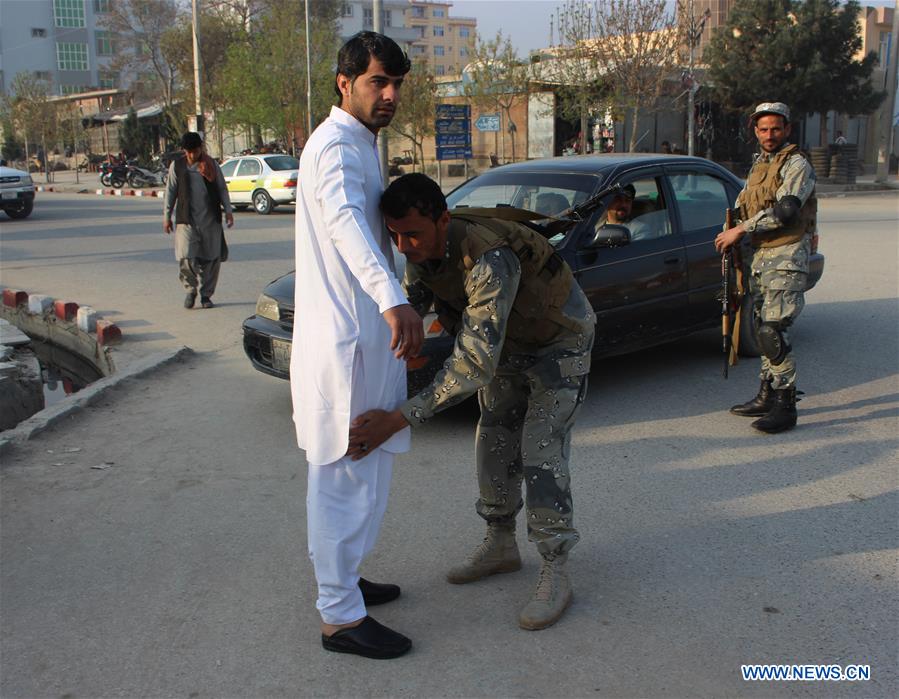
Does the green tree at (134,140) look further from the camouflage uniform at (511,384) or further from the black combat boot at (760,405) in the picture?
the camouflage uniform at (511,384)

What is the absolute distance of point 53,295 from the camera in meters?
10.3

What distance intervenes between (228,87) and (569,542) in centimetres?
3606

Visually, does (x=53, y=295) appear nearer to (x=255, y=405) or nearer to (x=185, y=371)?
(x=185, y=371)

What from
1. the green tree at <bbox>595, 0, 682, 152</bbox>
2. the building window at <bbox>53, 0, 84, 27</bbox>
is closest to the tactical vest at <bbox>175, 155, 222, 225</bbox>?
the green tree at <bbox>595, 0, 682, 152</bbox>

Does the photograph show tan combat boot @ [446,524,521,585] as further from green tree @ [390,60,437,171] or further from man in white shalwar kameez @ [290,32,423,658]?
green tree @ [390,60,437,171]

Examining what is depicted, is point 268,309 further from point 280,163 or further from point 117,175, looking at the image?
point 117,175

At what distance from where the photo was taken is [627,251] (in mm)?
6043

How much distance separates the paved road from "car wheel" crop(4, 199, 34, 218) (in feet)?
51.8

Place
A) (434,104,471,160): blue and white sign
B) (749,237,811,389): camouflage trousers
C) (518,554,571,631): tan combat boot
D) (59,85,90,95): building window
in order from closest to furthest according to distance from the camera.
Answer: (518,554,571,631): tan combat boot → (749,237,811,389): camouflage trousers → (434,104,471,160): blue and white sign → (59,85,90,95): building window

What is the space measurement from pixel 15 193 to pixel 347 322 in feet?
64.7

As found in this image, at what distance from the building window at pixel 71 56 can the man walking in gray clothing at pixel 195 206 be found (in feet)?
286

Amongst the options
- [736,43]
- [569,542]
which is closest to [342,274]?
[569,542]

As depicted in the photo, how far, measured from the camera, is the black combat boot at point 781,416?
525 centimetres

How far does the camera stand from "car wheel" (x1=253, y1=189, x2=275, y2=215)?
22172mm
